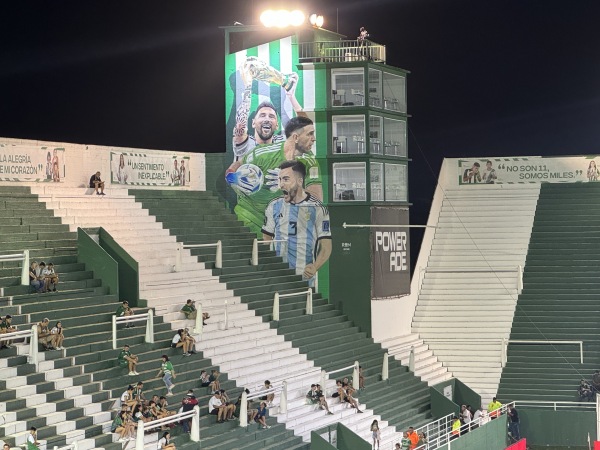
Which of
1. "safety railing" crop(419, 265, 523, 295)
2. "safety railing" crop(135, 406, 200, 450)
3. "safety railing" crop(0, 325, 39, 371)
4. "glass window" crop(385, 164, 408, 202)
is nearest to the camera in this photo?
"safety railing" crop(135, 406, 200, 450)

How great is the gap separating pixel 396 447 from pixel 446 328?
9.27m

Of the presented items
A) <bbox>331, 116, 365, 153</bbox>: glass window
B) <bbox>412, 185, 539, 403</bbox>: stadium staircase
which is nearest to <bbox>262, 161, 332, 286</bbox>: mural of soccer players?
<bbox>331, 116, 365, 153</bbox>: glass window

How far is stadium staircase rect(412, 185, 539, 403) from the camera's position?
34.3 m

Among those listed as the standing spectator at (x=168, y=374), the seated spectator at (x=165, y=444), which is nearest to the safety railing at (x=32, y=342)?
the seated spectator at (x=165, y=444)

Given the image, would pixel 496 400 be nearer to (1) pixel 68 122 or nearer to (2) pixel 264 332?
(2) pixel 264 332

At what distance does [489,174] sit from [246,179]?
9.94m

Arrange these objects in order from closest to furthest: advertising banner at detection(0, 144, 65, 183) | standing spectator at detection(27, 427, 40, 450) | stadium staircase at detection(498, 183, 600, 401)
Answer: standing spectator at detection(27, 427, 40, 450) → advertising banner at detection(0, 144, 65, 183) → stadium staircase at detection(498, 183, 600, 401)

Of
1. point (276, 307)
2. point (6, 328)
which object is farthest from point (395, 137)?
point (6, 328)

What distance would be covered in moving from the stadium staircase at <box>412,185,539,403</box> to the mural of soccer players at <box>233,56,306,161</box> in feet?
20.7

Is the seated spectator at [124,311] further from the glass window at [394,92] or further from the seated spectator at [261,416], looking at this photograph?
the glass window at [394,92]

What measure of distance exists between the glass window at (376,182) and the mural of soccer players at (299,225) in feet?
4.27

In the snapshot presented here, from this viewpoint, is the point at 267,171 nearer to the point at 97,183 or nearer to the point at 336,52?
the point at 336,52

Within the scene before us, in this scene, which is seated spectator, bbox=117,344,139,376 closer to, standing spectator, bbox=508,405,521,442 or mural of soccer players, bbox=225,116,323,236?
mural of soccer players, bbox=225,116,323,236

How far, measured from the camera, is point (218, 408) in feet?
80.2
